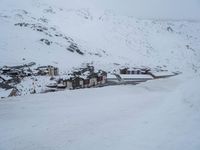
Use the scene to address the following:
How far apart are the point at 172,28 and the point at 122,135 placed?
140428 millimetres

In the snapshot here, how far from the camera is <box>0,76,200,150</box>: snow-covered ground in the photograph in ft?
17.1

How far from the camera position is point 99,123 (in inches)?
262

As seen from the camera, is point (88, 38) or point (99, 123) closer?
point (99, 123)

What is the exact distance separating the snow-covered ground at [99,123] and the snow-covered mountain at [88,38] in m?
38.1

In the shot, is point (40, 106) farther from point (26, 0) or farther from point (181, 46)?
point (26, 0)


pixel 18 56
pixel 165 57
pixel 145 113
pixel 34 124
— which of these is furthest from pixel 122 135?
pixel 165 57

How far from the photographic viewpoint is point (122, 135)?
5691 millimetres

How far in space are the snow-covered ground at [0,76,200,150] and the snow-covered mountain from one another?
3811 centimetres

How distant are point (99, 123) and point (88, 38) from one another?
88.6 m

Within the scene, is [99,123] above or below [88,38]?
below

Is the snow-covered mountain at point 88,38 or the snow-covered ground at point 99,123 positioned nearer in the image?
the snow-covered ground at point 99,123

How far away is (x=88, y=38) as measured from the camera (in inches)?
3691

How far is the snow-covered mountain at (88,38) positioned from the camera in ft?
215

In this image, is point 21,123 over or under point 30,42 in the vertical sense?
under
